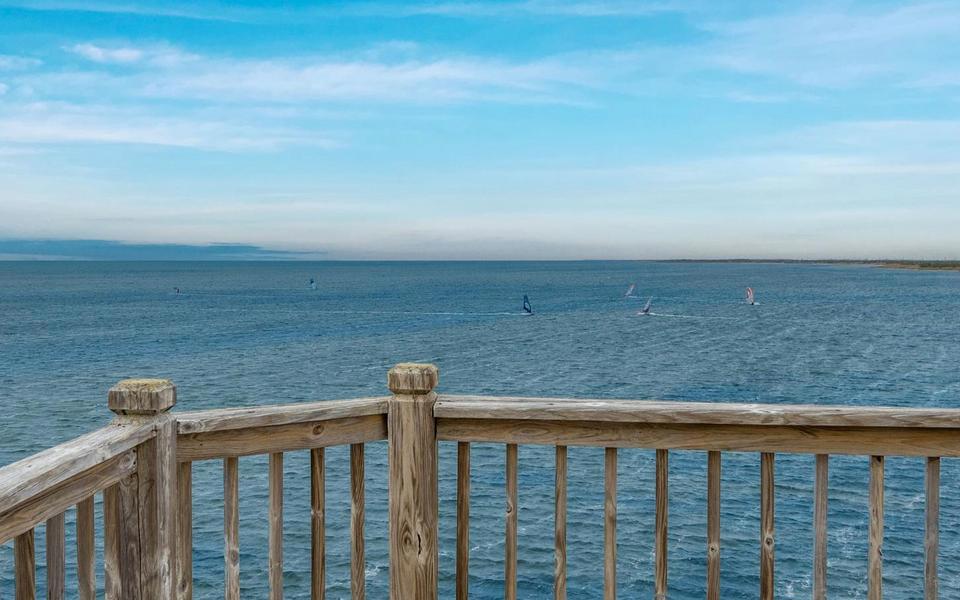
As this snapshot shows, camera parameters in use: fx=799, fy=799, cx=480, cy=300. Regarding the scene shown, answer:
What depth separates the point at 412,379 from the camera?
304 centimetres

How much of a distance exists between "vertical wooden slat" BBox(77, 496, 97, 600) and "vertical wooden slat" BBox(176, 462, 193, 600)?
349mm

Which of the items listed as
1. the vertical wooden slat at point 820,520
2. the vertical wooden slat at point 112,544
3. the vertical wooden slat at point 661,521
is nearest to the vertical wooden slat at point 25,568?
the vertical wooden slat at point 112,544

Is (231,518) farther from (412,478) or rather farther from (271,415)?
(412,478)

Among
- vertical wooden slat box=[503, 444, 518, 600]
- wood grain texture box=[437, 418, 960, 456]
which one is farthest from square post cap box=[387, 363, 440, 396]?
vertical wooden slat box=[503, 444, 518, 600]

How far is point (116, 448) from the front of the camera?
7.84 ft

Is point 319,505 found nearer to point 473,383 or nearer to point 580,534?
point 580,534

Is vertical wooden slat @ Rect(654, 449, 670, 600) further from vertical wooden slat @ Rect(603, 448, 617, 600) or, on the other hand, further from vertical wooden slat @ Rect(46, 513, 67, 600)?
vertical wooden slat @ Rect(46, 513, 67, 600)

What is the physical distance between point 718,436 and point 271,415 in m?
1.63

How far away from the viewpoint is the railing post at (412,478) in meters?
3.05

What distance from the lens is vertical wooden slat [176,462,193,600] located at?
110 inches

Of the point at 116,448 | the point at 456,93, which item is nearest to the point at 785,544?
the point at 116,448

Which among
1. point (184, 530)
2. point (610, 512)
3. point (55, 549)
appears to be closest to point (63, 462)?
point (55, 549)

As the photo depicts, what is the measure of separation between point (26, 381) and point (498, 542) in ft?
97.4

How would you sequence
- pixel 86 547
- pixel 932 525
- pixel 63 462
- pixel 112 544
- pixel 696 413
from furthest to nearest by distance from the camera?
pixel 696 413 → pixel 932 525 → pixel 112 544 → pixel 86 547 → pixel 63 462
